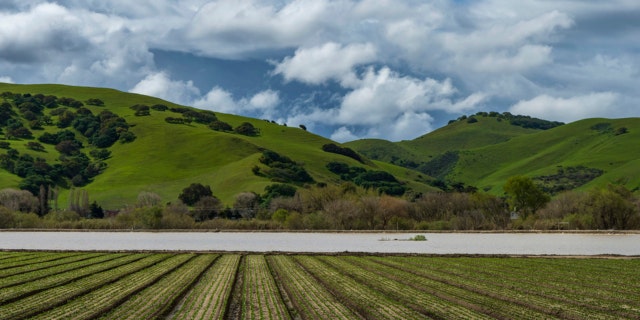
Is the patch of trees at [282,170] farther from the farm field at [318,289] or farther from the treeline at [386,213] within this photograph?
the farm field at [318,289]

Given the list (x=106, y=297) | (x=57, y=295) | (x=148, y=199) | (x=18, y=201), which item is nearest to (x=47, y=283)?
(x=57, y=295)

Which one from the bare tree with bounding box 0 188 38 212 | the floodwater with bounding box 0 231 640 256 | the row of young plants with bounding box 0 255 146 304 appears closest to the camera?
the row of young plants with bounding box 0 255 146 304

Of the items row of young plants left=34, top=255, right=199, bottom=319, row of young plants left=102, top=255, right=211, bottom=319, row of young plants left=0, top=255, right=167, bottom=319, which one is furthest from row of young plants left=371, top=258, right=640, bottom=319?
row of young plants left=0, top=255, right=167, bottom=319

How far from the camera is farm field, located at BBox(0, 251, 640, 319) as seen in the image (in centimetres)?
2764

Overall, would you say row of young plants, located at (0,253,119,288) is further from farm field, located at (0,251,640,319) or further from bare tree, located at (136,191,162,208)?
bare tree, located at (136,191,162,208)

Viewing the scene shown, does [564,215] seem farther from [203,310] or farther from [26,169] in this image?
[26,169]

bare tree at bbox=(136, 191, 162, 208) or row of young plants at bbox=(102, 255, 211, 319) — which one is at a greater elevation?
bare tree at bbox=(136, 191, 162, 208)

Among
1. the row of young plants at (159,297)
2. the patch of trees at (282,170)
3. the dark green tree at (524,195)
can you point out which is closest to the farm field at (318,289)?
the row of young plants at (159,297)

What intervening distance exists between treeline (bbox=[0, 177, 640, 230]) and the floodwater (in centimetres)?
614

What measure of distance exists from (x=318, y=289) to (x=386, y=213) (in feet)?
266

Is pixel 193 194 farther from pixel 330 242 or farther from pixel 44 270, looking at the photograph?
pixel 44 270

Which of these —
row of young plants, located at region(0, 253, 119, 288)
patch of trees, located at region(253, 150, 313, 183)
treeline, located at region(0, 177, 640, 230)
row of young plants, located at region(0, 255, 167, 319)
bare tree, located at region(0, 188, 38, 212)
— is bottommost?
row of young plants, located at region(0, 255, 167, 319)

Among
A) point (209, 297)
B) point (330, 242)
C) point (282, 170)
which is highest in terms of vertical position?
point (282, 170)

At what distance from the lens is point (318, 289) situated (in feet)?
117
